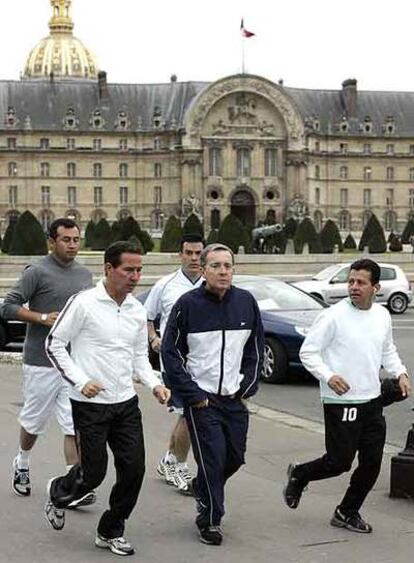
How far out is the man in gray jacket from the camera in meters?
7.00

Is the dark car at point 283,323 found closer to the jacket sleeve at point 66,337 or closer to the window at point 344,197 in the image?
the jacket sleeve at point 66,337

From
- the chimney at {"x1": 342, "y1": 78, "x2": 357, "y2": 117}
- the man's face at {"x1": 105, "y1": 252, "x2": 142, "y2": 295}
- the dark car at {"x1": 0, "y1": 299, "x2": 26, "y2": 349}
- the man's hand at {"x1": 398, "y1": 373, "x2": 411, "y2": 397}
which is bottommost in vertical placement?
the dark car at {"x1": 0, "y1": 299, "x2": 26, "y2": 349}

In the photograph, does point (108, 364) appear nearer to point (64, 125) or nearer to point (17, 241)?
point (17, 241)

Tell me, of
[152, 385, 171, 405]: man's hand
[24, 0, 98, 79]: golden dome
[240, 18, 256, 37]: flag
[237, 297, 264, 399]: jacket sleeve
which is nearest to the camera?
[152, 385, 171, 405]: man's hand

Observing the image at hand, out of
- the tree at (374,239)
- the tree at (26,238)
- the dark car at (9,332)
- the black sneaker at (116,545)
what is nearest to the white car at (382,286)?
the dark car at (9,332)

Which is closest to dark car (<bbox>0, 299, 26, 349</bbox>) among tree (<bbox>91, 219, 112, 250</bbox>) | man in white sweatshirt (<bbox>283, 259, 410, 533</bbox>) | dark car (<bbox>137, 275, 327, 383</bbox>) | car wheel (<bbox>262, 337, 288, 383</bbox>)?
dark car (<bbox>137, 275, 327, 383</bbox>)

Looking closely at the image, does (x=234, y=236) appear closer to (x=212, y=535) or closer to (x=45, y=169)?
(x=212, y=535)

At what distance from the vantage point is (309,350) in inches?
252

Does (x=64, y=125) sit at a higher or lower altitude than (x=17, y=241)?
higher

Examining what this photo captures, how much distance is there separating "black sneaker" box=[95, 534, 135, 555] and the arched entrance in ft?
298

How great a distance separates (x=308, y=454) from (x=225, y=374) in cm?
295

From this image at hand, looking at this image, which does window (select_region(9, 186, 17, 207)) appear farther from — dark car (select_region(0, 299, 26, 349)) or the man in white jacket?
the man in white jacket

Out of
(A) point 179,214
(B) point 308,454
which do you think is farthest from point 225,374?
(A) point 179,214

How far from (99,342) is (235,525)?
147 cm
